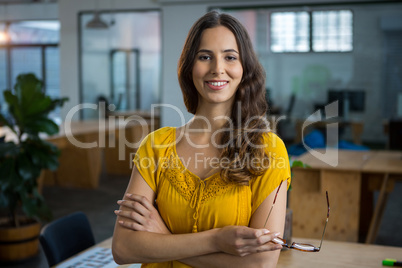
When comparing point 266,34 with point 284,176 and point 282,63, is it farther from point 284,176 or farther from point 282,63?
point 284,176

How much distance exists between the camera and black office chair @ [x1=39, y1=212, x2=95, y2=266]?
7.00ft

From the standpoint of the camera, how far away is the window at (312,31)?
23.9 ft

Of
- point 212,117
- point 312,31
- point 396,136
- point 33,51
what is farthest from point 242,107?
point 33,51

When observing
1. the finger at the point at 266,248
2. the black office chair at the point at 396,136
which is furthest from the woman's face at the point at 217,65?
the black office chair at the point at 396,136

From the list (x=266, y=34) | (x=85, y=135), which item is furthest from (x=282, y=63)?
(x=85, y=135)

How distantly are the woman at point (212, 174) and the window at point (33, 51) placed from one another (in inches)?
482

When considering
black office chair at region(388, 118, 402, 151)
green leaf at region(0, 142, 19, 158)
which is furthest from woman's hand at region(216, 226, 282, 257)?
black office chair at region(388, 118, 402, 151)

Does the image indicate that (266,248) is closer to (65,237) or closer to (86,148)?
(65,237)

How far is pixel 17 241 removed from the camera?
13.3ft

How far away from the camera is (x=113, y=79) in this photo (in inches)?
393

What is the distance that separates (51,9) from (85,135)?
5.90 metres

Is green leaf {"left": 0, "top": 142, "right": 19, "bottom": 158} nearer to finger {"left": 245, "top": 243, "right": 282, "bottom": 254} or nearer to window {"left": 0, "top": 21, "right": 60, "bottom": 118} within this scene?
finger {"left": 245, "top": 243, "right": 282, "bottom": 254}

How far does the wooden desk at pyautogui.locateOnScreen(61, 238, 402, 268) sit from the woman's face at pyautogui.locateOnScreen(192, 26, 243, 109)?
2.66 ft

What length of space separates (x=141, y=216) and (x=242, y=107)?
0.51 meters
